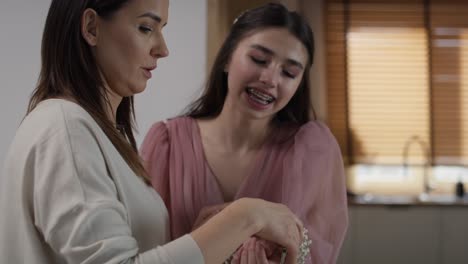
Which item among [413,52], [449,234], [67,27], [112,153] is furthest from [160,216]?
[413,52]

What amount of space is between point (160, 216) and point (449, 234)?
292 centimetres

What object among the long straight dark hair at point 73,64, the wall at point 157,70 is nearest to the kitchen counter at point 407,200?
the wall at point 157,70

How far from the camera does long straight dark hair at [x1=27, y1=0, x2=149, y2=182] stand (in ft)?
2.66

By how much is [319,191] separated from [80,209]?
703mm

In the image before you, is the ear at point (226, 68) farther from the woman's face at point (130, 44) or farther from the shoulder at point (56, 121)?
the shoulder at point (56, 121)

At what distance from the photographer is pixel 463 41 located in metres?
3.99

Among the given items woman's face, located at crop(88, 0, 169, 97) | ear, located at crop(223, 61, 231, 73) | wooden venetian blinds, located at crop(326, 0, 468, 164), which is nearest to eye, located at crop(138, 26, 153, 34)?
woman's face, located at crop(88, 0, 169, 97)

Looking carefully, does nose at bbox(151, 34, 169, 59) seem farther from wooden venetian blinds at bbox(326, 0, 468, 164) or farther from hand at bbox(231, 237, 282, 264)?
wooden venetian blinds at bbox(326, 0, 468, 164)

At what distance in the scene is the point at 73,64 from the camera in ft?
2.71

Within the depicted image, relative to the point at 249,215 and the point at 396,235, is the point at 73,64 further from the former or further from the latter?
the point at 396,235

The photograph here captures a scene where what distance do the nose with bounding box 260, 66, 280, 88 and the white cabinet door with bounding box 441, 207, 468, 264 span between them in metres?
2.55

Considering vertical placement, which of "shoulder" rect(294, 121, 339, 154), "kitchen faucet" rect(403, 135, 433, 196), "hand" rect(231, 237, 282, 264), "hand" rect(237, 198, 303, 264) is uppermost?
"shoulder" rect(294, 121, 339, 154)

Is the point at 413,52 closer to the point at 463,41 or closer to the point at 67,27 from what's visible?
the point at 463,41

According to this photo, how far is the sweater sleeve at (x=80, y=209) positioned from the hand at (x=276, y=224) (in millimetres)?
124
